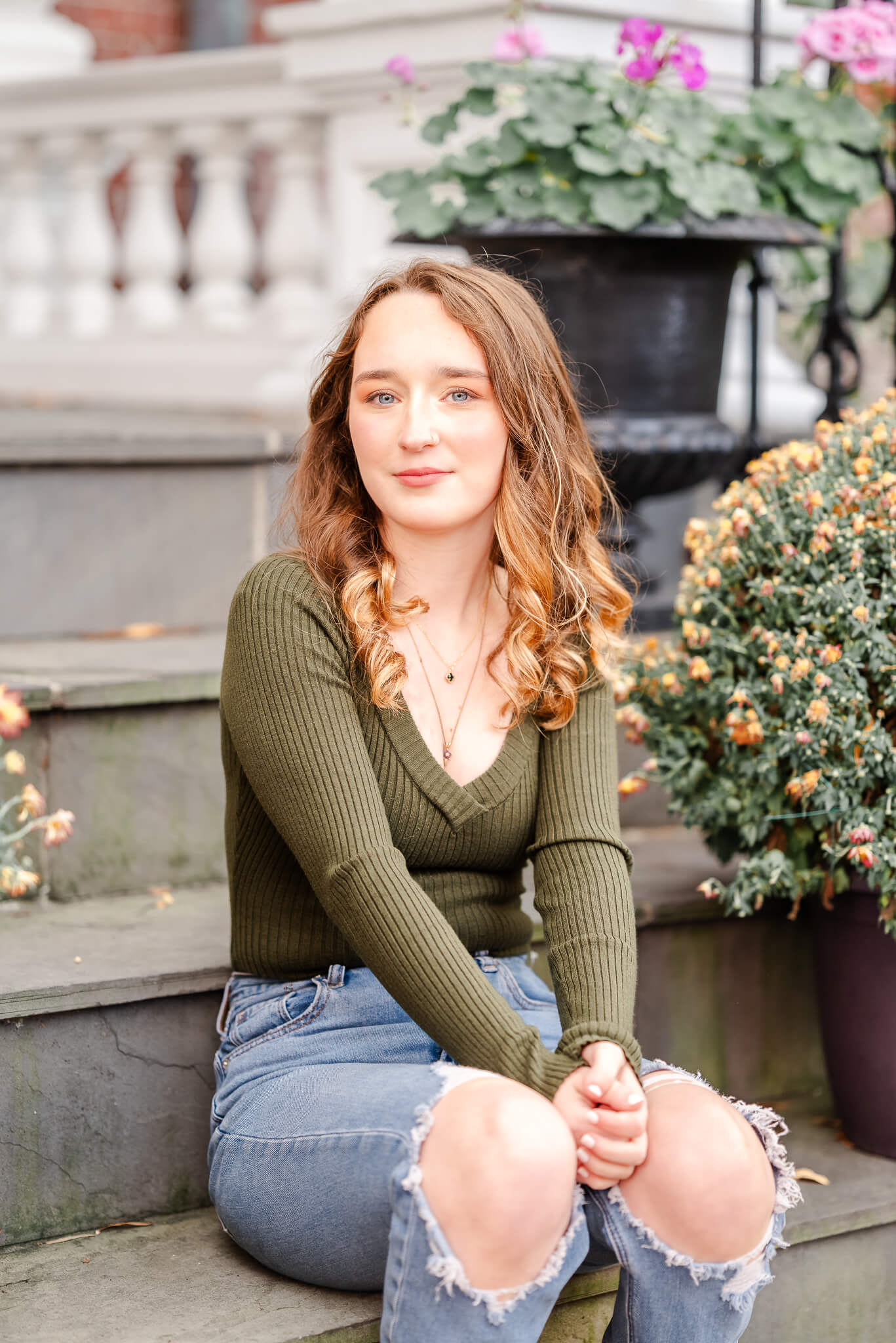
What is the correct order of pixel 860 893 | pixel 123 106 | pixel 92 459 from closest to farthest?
pixel 860 893 < pixel 92 459 < pixel 123 106

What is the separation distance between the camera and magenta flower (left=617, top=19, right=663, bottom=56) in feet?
8.16

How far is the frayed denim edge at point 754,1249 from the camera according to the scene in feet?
4.59

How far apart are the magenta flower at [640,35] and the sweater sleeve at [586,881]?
1.27 m

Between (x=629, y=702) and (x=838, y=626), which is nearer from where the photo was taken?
(x=838, y=626)

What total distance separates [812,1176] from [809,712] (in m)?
0.60

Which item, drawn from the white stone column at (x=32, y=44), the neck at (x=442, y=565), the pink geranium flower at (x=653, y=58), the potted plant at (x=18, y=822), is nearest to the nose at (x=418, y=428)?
the neck at (x=442, y=565)

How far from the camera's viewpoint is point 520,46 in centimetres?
269

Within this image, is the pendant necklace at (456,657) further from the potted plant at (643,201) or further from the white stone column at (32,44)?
the white stone column at (32,44)

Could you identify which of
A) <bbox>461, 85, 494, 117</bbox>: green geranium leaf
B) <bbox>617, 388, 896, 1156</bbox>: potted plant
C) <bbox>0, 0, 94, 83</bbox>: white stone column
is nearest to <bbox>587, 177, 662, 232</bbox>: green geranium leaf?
<bbox>461, 85, 494, 117</bbox>: green geranium leaf

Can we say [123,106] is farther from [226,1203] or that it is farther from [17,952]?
[226,1203]

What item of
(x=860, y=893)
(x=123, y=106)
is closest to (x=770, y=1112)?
(x=860, y=893)

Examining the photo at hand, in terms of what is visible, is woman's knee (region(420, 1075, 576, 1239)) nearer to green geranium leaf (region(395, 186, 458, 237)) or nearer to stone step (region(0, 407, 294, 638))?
stone step (region(0, 407, 294, 638))

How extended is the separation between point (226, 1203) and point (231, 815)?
407 mm

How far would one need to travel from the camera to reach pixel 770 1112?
151 cm
